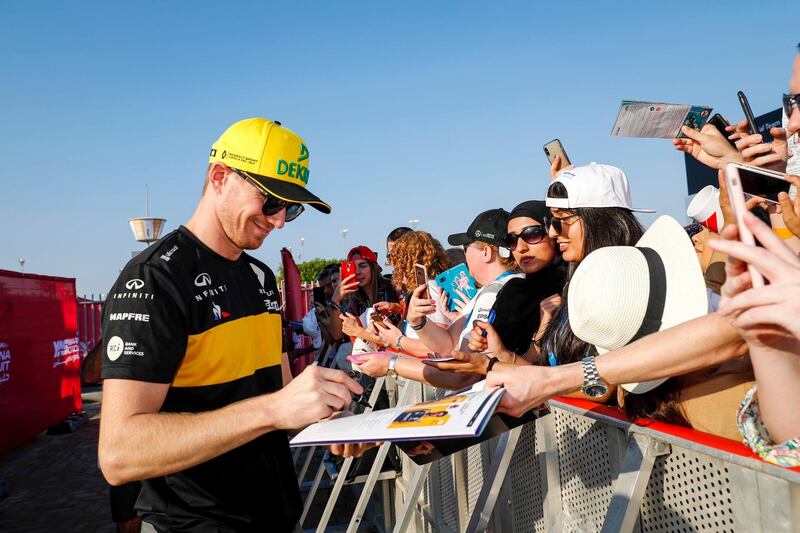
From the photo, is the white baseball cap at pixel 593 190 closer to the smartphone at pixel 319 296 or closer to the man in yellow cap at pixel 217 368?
the man in yellow cap at pixel 217 368

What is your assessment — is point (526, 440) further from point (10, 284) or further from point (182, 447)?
point (10, 284)

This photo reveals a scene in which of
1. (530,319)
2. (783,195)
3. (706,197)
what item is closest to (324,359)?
(530,319)

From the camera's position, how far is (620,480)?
216cm

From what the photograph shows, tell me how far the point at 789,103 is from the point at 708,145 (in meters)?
0.68

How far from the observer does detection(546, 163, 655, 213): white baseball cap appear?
316cm

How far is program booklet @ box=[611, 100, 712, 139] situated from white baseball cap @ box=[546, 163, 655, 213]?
0.41 metres

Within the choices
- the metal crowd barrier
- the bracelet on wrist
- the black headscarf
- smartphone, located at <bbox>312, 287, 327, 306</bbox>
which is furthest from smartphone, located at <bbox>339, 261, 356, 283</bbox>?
the metal crowd barrier

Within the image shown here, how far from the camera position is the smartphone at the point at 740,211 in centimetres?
129

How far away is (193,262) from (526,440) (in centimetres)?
182

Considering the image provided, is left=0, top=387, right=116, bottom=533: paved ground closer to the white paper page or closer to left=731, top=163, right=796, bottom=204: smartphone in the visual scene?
the white paper page

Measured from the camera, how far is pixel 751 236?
129cm

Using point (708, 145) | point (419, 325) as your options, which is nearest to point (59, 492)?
point (419, 325)

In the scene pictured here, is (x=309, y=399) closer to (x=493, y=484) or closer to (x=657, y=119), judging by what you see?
(x=493, y=484)

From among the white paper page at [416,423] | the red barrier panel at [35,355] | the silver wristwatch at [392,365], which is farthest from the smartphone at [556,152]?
the red barrier panel at [35,355]
